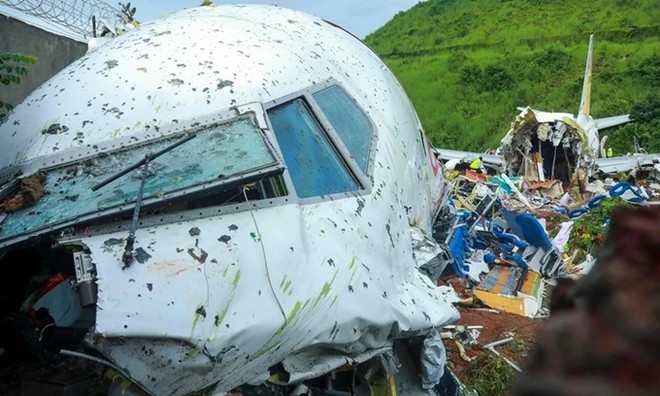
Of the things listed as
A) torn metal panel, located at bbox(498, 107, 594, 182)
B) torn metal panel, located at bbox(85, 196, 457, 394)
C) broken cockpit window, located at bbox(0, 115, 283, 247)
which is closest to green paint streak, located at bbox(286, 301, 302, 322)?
torn metal panel, located at bbox(85, 196, 457, 394)

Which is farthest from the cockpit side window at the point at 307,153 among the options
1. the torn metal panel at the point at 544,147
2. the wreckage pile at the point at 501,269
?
the torn metal panel at the point at 544,147

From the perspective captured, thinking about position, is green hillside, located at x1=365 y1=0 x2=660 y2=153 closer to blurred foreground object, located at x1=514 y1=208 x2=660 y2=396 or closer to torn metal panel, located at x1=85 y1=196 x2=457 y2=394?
torn metal panel, located at x1=85 y1=196 x2=457 y2=394

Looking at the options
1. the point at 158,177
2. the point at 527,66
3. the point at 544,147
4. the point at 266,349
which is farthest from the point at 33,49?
the point at 527,66

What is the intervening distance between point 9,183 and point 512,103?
3394 cm

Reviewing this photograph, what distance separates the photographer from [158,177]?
2805 mm

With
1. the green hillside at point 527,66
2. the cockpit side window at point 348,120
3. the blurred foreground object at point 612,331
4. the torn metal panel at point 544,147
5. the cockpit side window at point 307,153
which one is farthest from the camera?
the green hillside at point 527,66

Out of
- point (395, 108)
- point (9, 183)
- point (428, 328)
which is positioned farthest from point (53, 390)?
point (395, 108)

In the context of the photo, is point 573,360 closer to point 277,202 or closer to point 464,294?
point 277,202

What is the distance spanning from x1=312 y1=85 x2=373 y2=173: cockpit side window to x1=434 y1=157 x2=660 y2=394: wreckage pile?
3.33ft

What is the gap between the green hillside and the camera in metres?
32.1

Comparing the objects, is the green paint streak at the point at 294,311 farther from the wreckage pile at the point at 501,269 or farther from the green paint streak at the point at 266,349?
the wreckage pile at the point at 501,269

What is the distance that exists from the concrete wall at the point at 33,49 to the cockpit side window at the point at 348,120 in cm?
562

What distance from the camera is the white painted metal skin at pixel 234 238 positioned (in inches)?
92.4

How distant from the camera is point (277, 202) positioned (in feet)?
9.50
